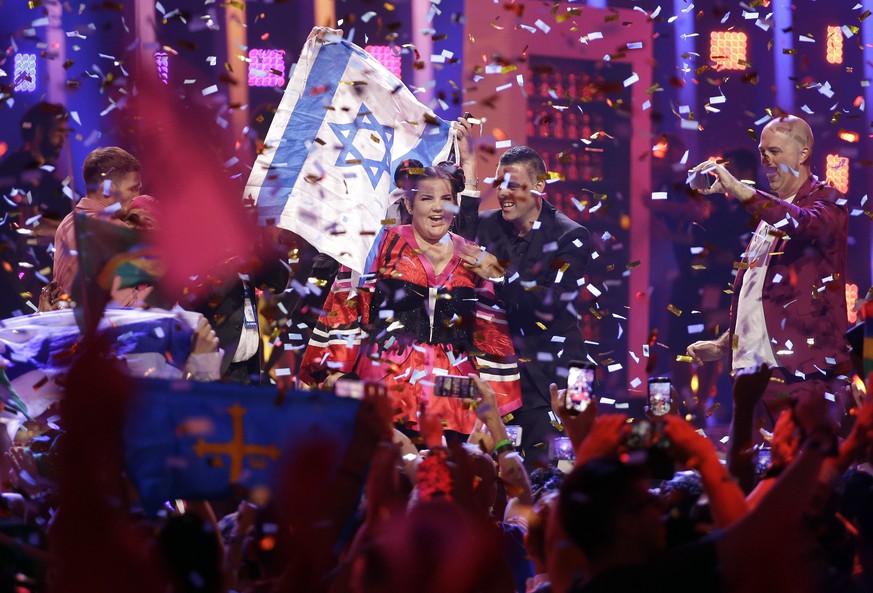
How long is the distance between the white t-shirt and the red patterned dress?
4.48 ft

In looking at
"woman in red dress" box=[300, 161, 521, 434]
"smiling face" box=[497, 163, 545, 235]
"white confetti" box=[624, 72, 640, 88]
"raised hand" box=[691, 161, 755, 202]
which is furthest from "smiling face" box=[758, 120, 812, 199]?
"white confetti" box=[624, 72, 640, 88]

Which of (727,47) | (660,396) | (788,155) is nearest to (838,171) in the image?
(727,47)

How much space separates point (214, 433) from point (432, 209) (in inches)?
147

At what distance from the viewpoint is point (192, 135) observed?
837 cm

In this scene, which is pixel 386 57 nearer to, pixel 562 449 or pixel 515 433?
pixel 515 433

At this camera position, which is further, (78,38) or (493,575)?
(78,38)

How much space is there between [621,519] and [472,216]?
17.8 ft

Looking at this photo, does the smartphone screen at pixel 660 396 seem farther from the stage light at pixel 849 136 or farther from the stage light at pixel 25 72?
the stage light at pixel 849 136

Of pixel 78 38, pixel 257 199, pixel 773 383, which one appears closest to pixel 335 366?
pixel 257 199

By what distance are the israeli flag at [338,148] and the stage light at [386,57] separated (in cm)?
163

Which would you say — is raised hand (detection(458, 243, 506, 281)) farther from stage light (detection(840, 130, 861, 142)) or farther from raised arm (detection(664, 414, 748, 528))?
stage light (detection(840, 130, 861, 142))

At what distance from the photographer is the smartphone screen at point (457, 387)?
6.14 meters

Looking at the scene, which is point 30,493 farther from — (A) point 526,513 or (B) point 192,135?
(B) point 192,135

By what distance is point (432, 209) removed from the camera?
670 cm
